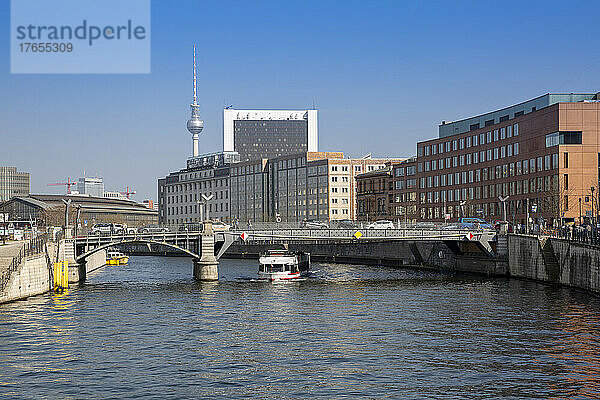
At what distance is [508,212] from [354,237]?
50536mm

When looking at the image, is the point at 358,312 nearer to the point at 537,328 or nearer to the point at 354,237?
the point at 537,328

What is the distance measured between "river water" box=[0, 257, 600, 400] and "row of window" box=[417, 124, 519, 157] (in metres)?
66.3

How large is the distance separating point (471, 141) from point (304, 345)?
118870 millimetres

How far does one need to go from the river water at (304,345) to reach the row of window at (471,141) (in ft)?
218

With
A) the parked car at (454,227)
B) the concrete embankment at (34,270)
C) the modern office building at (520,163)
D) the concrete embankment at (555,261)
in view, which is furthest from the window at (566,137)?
the concrete embankment at (34,270)

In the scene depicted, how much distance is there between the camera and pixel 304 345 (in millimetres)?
53062

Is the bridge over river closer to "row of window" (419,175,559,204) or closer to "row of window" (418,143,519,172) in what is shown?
"row of window" (419,175,559,204)

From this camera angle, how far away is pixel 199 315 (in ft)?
224

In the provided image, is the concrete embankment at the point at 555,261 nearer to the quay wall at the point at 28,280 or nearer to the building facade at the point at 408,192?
the quay wall at the point at 28,280

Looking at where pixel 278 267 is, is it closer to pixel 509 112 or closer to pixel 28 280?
pixel 28 280

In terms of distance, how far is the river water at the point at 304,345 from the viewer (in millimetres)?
41062

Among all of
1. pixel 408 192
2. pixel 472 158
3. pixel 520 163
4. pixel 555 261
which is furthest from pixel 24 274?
pixel 408 192

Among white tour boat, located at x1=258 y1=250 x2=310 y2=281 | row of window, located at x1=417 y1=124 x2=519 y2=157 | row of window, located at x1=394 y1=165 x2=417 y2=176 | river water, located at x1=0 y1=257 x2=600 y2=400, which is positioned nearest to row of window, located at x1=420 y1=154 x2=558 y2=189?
row of window, located at x1=394 y1=165 x2=417 y2=176

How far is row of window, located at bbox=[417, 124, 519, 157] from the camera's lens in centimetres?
14971
